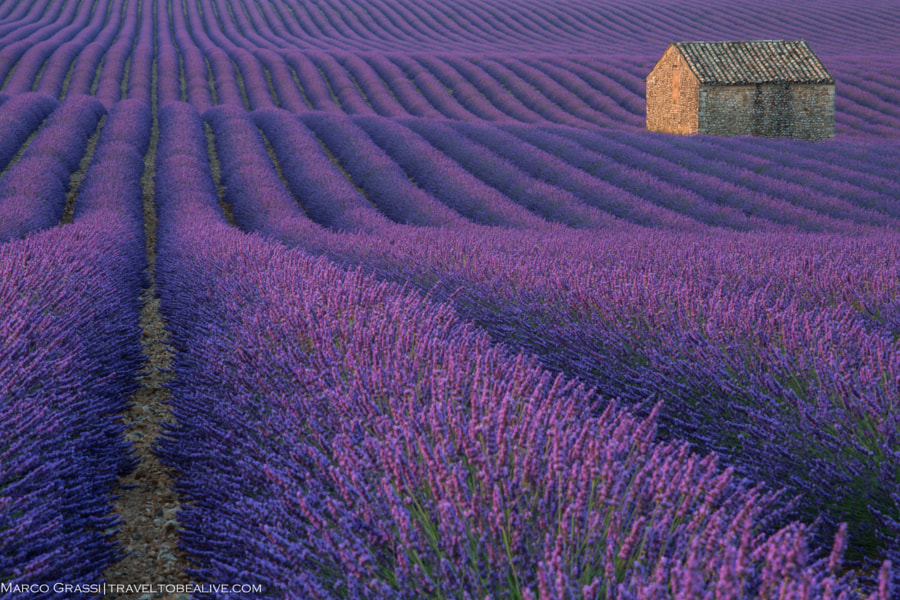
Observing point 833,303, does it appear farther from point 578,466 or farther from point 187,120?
point 187,120

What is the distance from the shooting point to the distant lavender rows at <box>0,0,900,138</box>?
20.0m

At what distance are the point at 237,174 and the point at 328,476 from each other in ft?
32.4

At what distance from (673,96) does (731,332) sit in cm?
1593

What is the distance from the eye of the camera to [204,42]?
2838 centimetres

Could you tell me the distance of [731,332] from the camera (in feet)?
8.68

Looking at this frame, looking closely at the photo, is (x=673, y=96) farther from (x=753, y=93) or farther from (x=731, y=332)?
(x=731, y=332)

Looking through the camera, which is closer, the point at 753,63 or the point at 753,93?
A: the point at 753,93

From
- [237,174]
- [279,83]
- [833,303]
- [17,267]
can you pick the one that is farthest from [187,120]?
[833,303]

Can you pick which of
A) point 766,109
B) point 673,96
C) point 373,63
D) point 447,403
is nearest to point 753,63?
point 766,109

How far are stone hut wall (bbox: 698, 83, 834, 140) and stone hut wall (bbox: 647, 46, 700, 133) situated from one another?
0.32 m

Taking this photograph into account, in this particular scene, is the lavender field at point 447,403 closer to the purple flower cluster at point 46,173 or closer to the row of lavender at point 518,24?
the purple flower cluster at point 46,173

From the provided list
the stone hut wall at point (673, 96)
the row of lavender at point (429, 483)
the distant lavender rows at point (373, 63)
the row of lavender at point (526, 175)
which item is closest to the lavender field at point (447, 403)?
the row of lavender at point (429, 483)

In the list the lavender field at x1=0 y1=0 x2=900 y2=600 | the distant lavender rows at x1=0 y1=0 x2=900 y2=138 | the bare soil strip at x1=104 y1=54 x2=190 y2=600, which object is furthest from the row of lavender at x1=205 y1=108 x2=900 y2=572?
the distant lavender rows at x1=0 y1=0 x2=900 y2=138

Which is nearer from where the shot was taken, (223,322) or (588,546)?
(588,546)
